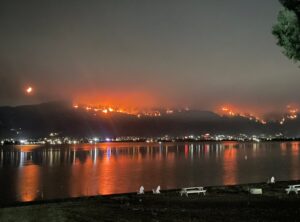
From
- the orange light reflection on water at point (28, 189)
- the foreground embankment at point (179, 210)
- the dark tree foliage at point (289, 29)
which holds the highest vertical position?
the dark tree foliage at point (289, 29)

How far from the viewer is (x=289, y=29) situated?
13.7 meters

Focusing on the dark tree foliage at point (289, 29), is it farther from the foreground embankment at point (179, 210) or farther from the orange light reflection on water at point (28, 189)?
the orange light reflection on water at point (28, 189)

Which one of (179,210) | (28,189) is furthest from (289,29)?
(28,189)

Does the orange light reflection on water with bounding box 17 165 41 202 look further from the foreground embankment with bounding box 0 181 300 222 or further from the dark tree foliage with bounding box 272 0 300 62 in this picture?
the dark tree foliage with bounding box 272 0 300 62

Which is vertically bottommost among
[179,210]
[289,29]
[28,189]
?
[28,189]

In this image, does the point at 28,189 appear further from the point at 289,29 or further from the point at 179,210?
the point at 289,29

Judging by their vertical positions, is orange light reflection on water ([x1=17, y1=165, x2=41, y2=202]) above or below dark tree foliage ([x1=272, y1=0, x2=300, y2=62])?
below

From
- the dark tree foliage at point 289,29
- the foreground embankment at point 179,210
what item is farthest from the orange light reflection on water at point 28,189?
the dark tree foliage at point 289,29

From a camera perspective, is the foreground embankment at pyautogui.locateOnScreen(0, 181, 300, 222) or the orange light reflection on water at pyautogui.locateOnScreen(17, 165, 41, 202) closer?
the foreground embankment at pyautogui.locateOnScreen(0, 181, 300, 222)

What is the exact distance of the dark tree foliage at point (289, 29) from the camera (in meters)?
13.4

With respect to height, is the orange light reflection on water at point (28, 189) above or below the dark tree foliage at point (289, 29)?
below

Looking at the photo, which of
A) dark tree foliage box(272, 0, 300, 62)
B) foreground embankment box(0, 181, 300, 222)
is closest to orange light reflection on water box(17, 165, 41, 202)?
foreground embankment box(0, 181, 300, 222)

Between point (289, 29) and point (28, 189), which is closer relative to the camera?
point (289, 29)

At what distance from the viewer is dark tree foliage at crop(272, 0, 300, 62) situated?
13.4 meters
